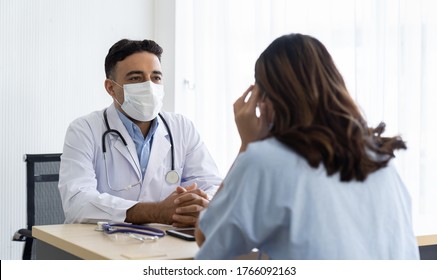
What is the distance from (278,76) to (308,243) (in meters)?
0.33

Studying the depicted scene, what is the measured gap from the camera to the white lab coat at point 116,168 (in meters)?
1.96

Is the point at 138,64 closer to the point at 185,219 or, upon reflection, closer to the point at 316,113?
the point at 185,219

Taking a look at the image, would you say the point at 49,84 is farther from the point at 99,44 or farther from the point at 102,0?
the point at 102,0

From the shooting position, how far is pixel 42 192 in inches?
94.8

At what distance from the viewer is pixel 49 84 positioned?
320 cm

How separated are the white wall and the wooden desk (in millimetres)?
1403

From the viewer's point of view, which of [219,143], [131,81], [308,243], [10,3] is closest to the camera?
[308,243]

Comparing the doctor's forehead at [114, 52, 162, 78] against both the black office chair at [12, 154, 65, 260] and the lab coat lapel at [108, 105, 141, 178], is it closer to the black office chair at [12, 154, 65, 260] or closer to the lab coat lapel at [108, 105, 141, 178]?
the lab coat lapel at [108, 105, 141, 178]

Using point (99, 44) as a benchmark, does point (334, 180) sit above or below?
below

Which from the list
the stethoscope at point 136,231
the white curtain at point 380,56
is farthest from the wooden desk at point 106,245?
the white curtain at point 380,56

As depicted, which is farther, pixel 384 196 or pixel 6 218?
pixel 6 218

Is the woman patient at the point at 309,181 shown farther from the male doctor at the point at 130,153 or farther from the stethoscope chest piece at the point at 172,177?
the stethoscope chest piece at the point at 172,177

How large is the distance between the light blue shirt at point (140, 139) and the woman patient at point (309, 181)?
44.3 inches
